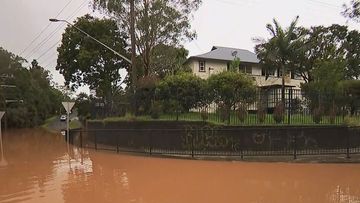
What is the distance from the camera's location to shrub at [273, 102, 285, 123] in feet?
75.7

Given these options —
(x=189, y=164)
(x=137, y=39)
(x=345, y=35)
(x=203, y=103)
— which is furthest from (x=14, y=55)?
(x=189, y=164)

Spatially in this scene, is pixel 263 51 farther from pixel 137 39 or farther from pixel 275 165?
pixel 275 165

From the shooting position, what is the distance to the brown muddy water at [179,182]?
11852mm

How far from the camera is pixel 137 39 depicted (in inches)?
1420

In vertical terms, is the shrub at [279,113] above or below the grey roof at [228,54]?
below

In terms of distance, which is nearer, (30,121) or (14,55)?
(14,55)

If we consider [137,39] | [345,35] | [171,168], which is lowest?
[171,168]

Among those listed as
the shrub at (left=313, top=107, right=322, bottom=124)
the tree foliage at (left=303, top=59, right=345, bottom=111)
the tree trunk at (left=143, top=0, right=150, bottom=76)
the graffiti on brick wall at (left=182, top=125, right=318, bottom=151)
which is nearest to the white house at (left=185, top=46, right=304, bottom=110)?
the tree trunk at (left=143, top=0, right=150, bottom=76)

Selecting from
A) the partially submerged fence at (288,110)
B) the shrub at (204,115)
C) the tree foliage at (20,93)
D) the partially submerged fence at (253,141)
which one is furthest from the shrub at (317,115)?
the tree foliage at (20,93)

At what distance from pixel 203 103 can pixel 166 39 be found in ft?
37.2

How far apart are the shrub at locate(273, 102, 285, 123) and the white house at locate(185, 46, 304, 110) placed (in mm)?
24905

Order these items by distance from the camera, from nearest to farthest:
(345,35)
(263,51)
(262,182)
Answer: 1. (262,182)
2. (263,51)
3. (345,35)

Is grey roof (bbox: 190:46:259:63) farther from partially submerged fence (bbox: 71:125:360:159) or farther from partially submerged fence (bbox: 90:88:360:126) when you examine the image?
partially submerged fence (bbox: 71:125:360:159)

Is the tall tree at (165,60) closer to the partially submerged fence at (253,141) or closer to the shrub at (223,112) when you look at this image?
the shrub at (223,112)
